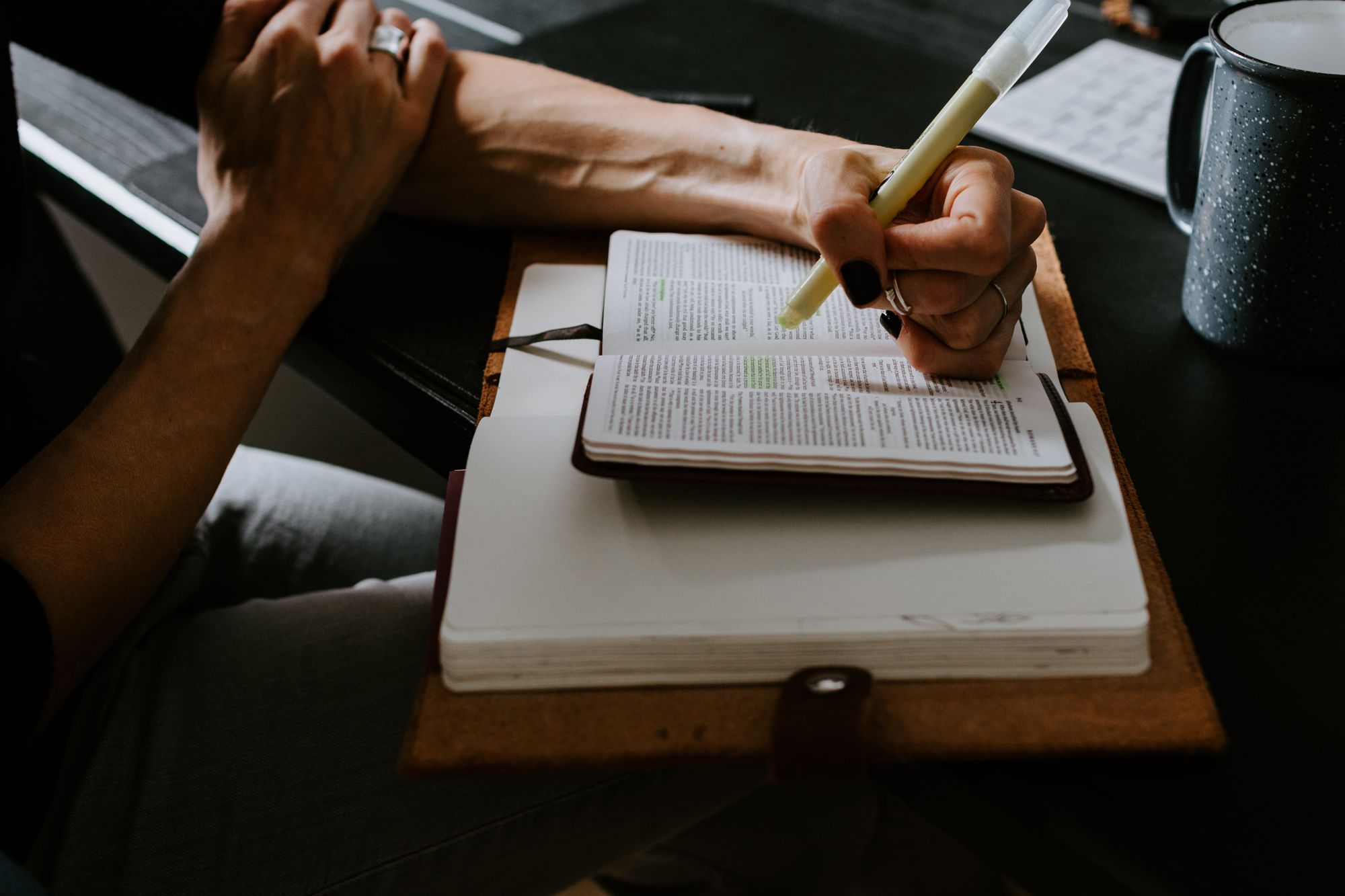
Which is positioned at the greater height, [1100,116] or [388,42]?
[388,42]

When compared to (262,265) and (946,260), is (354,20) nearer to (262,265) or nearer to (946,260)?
(262,265)

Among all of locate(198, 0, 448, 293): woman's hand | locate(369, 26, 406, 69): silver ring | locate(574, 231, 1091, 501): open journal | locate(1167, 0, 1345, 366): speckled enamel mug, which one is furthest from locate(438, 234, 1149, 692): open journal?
locate(369, 26, 406, 69): silver ring

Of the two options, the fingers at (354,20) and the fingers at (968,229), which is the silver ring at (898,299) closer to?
the fingers at (968,229)

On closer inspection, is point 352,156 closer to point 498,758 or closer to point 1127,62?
point 498,758

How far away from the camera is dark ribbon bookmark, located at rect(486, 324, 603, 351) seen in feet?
1.88

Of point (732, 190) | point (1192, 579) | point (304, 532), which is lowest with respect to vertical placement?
point (304, 532)

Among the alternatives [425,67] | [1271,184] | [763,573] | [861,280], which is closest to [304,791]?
[763,573]

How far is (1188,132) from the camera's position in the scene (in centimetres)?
62

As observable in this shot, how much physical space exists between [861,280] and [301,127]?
416mm

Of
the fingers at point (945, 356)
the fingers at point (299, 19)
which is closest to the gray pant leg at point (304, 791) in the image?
the fingers at point (945, 356)

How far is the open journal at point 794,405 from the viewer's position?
1.42ft

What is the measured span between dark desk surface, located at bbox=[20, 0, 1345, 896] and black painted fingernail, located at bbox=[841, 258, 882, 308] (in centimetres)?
17

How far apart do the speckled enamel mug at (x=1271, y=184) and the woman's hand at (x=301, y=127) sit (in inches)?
20.7

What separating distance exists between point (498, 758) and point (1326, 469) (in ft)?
1.47
